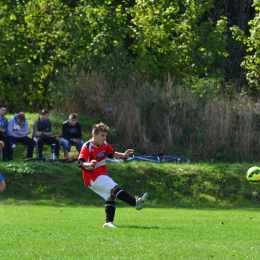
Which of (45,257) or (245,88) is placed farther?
(245,88)

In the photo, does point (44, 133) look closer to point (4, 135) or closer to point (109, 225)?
point (4, 135)

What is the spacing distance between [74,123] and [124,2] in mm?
14359

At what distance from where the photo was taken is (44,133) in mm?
22312

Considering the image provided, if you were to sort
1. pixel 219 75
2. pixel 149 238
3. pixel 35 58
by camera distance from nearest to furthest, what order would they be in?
pixel 149 238 < pixel 35 58 < pixel 219 75

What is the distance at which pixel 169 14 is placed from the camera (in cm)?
3288

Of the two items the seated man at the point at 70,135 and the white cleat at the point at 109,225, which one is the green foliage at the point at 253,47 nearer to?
the seated man at the point at 70,135

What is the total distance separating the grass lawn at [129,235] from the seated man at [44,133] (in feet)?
17.7

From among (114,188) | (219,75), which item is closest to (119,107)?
(219,75)

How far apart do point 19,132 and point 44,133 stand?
0.77 m

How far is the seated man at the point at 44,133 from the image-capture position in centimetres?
2216

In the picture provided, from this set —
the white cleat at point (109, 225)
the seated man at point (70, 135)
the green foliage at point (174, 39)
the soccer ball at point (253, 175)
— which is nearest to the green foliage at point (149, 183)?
the seated man at point (70, 135)

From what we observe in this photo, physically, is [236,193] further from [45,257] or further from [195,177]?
[45,257]

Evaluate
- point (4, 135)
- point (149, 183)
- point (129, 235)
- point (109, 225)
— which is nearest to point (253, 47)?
point (149, 183)

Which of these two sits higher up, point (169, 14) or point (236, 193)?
point (169, 14)
